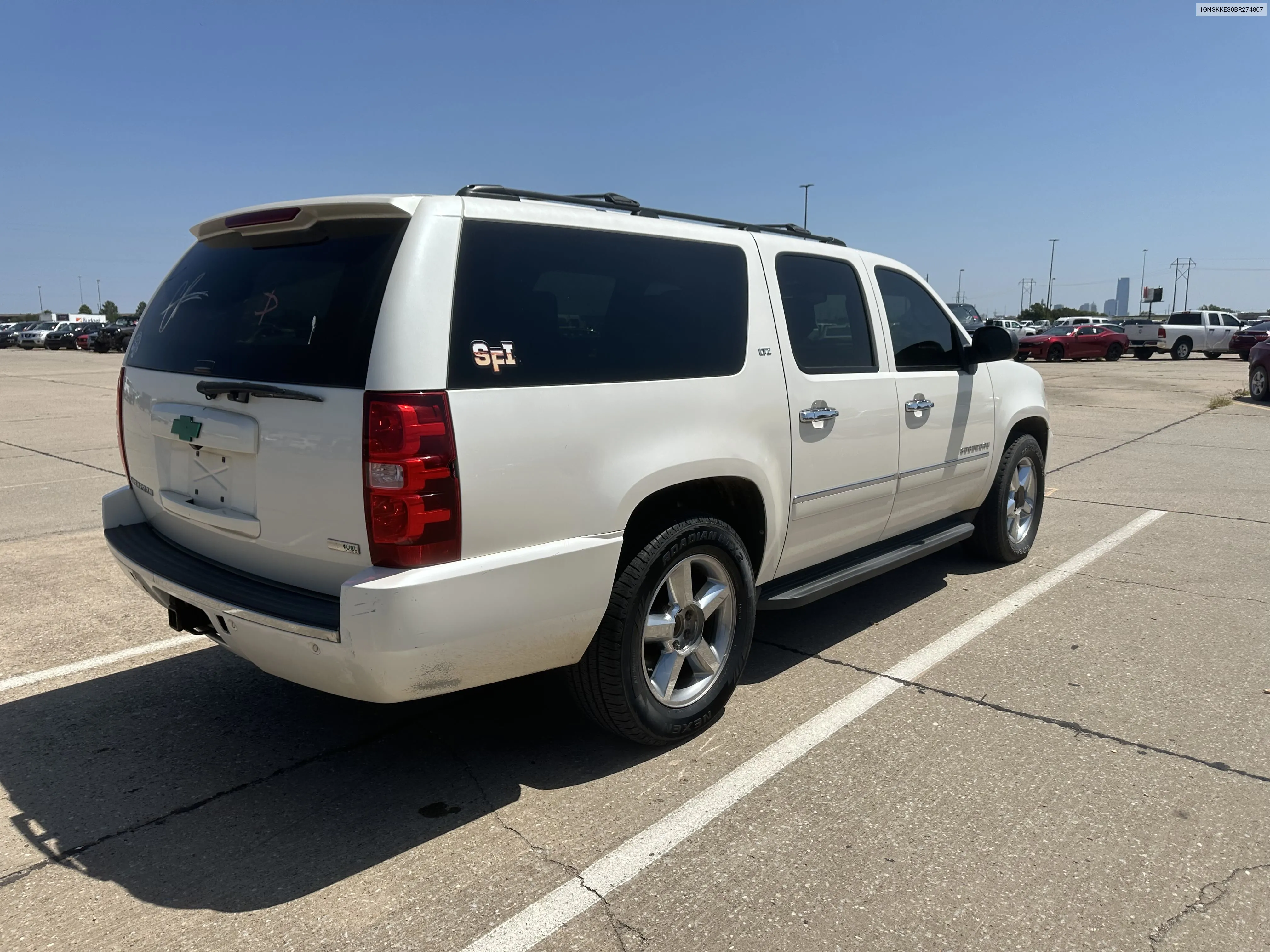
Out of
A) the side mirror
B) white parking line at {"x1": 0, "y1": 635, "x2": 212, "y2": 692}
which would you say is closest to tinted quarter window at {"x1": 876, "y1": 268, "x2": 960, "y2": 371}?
the side mirror

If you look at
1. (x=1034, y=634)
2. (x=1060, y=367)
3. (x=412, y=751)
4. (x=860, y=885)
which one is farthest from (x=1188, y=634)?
(x=1060, y=367)

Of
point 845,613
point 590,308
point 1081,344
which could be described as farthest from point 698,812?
point 1081,344

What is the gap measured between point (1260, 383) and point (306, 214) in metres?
19.6

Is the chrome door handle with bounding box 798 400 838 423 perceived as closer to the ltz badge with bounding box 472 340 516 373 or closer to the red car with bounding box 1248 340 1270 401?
the ltz badge with bounding box 472 340 516 373

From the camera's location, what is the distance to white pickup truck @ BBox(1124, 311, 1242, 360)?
3656cm

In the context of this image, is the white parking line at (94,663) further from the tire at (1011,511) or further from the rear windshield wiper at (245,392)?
the tire at (1011,511)

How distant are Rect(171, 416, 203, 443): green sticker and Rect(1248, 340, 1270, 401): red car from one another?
19.6 m

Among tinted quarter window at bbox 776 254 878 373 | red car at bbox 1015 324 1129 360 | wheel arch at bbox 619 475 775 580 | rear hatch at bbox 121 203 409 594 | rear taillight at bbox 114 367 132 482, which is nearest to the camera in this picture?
rear hatch at bbox 121 203 409 594

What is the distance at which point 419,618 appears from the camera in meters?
2.63

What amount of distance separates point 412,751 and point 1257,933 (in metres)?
2.74

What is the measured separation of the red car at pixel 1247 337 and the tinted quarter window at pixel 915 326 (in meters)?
34.6

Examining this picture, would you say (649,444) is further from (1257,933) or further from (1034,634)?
(1034,634)

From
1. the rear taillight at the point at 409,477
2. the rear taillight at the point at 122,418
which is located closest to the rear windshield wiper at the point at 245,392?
the rear taillight at the point at 409,477

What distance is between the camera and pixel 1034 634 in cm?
477
